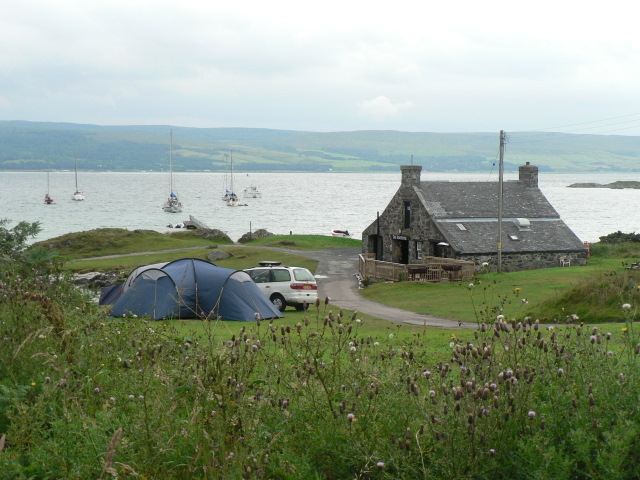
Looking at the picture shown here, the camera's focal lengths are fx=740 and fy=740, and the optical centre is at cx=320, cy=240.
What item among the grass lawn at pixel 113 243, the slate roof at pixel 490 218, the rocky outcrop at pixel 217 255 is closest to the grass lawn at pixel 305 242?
the grass lawn at pixel 113 243

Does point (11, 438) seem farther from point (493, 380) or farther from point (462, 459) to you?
point (493, 380)

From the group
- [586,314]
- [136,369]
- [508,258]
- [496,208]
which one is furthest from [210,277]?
[496,208]

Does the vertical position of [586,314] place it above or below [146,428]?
below

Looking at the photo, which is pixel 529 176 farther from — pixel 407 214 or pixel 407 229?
pixel 407 229

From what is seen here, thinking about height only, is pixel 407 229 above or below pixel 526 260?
above

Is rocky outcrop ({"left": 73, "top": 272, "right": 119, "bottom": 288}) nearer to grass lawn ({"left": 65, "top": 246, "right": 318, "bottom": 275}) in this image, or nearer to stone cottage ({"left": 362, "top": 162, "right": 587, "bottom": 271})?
grass lawn ({"left": 65, "top": 246, "right": 318, "bottom": 275})

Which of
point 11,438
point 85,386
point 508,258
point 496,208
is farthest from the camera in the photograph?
point 496,208

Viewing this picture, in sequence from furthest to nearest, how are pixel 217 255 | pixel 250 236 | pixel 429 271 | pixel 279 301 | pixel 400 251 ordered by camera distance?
pixel 250 236 → pixel 217 255 → pixel 400 251 → pixel 429 271 → pixel 279 301

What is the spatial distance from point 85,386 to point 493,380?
422 centimetres

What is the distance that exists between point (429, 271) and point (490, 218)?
8794 millimetres

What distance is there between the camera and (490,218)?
48.3 meters

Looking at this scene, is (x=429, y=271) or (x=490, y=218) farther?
(x=490, y=218)

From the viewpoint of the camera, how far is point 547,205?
5131 cm

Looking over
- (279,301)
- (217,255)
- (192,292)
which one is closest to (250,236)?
(217,255)
